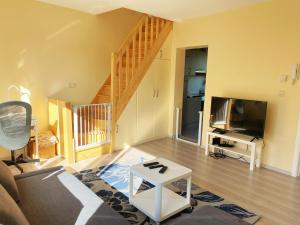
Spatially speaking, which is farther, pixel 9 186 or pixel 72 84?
pixel 72 84

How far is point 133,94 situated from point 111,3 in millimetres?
1723

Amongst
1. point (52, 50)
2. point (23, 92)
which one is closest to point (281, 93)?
point (52, 50)

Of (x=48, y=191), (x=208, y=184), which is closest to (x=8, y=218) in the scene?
(x=48, y=191)

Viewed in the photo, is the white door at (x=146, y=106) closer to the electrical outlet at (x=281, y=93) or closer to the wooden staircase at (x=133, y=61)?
the wooden staircase at (x=133, y=61)

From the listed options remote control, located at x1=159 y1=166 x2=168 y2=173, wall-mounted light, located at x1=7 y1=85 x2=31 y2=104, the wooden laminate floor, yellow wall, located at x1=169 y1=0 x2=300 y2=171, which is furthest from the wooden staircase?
remote control, located at x1=159 y1=166 x2=168 y2=173

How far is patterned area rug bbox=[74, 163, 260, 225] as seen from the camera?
2430 millimetres

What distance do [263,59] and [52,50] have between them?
375 centimetres

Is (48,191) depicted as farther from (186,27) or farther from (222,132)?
(186,27)

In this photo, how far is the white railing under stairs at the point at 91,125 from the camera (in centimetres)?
384

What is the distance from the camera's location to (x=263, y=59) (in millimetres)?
3705

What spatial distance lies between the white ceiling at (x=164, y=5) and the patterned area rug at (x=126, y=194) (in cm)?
276

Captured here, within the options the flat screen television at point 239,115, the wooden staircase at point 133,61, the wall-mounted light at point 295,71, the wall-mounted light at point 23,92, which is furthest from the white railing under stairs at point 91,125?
the wall-mounted light at point 295,71

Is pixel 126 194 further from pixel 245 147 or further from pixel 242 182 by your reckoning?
pixel 245 147

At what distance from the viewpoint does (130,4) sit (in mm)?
3818
